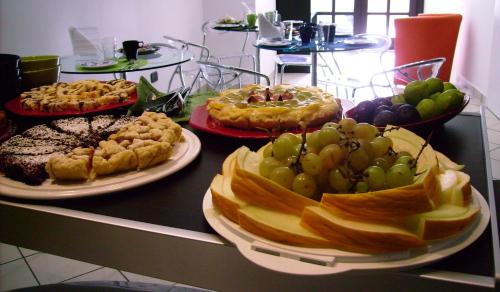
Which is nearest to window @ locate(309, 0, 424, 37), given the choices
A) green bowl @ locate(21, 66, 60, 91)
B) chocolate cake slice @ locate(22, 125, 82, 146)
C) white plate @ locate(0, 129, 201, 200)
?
green bowl @ locate(21, 66, 60, 91)

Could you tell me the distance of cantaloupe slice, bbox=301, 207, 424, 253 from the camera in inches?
21.0

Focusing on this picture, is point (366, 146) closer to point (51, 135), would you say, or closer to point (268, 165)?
point (268, 165)

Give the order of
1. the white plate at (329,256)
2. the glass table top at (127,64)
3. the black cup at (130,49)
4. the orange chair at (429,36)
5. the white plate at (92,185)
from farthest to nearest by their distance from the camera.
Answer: the orange chair at (429,36), the black cup at (130,49), the glass table top at (127,64), the white plate at (92,185), the white plate at (329,256)

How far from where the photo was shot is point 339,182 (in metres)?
0.62

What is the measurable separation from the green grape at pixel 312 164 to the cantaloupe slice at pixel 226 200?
101 mm

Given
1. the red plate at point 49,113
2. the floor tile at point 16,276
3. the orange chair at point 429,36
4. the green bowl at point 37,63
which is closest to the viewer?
the red plate at point 49,113

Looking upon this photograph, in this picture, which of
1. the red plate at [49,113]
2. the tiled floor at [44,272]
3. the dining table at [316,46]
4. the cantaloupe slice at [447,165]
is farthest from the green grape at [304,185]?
the dining table at [316,46]

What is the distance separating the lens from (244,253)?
558 millimetres

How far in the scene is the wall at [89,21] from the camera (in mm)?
2842

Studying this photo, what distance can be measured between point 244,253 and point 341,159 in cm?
19

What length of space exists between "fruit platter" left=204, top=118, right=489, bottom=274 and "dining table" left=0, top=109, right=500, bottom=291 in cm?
2

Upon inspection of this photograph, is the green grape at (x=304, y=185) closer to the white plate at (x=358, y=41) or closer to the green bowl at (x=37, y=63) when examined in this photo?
the green bowl at (x=37, y=63)

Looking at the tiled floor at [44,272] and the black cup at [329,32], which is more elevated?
the black cup at [329,32]

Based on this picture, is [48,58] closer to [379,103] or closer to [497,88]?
[379,103]
